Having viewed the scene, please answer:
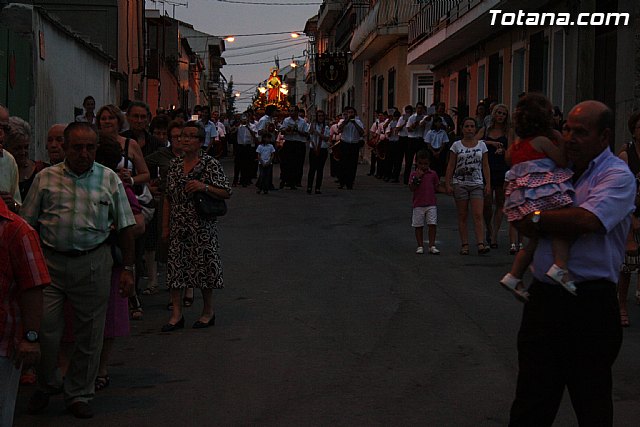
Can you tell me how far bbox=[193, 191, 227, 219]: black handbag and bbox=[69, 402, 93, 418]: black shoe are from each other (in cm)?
301

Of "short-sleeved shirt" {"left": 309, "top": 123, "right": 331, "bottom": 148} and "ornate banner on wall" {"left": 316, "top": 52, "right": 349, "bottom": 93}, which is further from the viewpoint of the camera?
"ornate banner on wall" {"left": 316, "top": 52, "right": 349, "bottom": 93}

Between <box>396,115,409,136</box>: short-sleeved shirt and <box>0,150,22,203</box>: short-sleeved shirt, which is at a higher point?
<box>396,115,409,136</box>: short-sleeved shirt

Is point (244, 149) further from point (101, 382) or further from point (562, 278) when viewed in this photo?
point (562, 278)

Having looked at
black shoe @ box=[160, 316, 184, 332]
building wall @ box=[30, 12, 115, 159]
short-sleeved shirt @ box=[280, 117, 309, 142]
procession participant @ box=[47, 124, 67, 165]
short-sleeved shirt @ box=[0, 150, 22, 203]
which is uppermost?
building wall @ box=[30, 12, 115, 159]

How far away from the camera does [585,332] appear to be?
16.8 ft

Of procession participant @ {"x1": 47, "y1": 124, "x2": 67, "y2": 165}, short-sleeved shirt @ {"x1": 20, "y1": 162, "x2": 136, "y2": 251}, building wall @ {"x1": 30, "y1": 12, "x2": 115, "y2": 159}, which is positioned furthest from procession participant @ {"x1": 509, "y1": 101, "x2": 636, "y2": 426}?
building wall @ {"x1": 30, "y1": 12, "x2": 115, "y2": 159}

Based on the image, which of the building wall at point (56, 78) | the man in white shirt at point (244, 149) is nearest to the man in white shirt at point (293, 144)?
the man in white shirt at point (244, 149)

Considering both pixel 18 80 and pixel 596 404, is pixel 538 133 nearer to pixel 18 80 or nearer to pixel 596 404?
pixel 596 404

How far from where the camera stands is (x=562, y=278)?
5098 mm

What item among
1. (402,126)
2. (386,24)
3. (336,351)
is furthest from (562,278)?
(386,24)

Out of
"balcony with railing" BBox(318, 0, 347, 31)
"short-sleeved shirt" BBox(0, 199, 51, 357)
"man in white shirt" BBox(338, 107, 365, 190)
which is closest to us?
"short-sleeved shirt" BBox(0, 199, 51, 357)

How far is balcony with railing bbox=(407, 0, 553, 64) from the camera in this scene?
25109 millimetres

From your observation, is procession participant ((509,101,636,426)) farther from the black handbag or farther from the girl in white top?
the girl in white top

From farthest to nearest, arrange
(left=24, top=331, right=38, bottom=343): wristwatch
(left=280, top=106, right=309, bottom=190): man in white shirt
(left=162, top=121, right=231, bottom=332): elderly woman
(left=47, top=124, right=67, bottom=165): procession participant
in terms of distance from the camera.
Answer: (left=280, top=106, right=309, bottom=190): man in white shirt < (left=162, top=121, right=231, bottom=332): elderly woman < (left=47, top=124, right=67, bottom=165): procession participant < (left=24, top=331, right=38, bottom=343): wristwatch
